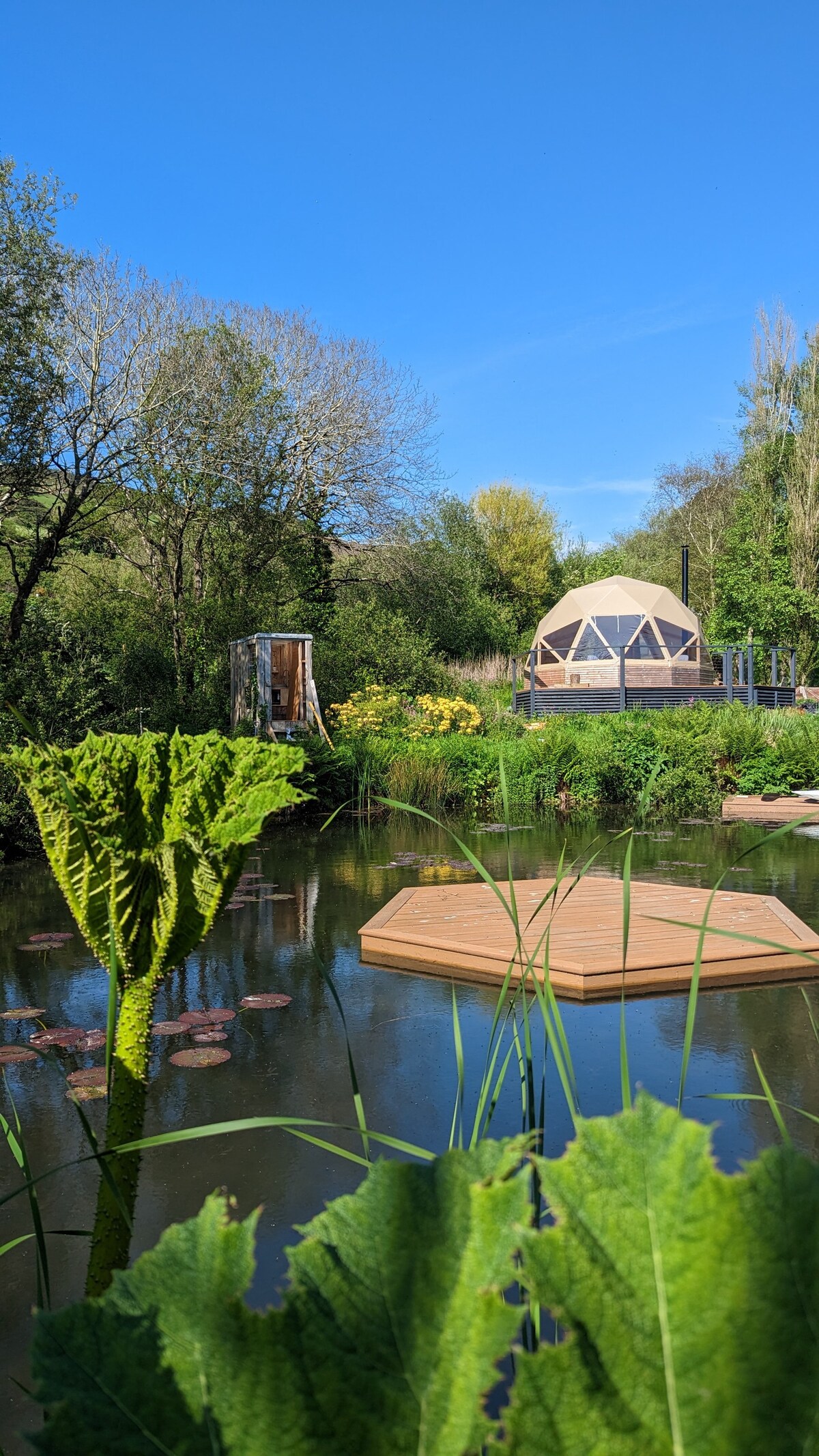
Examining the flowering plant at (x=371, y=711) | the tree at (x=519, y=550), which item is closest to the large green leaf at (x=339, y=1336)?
the flowering plant at (x=371, y=711)

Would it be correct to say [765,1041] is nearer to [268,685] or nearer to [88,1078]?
[88,1078]

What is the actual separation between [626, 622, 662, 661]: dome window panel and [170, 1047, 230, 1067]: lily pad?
22.8 m

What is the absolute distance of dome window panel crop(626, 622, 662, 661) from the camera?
26.1m

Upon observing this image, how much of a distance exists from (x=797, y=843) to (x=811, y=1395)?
33.9 feet

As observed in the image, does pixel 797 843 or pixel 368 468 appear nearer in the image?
pixel 797 843

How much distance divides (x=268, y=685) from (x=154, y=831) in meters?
13.4

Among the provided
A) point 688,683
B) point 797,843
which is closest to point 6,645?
point 797,843

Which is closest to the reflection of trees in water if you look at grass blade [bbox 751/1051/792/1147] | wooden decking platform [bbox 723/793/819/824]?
grass blade [bbox 751/1051/792/1147]

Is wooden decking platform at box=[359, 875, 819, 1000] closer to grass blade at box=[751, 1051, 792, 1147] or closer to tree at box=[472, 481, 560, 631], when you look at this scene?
grass blade at box=[751, 1051, 792, 1147]

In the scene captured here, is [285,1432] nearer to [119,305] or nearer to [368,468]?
[119,305]

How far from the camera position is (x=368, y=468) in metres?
19.9

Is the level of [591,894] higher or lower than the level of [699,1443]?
lower

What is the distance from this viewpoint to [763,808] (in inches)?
478

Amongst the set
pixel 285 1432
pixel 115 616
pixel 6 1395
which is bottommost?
pixel 6 1395
